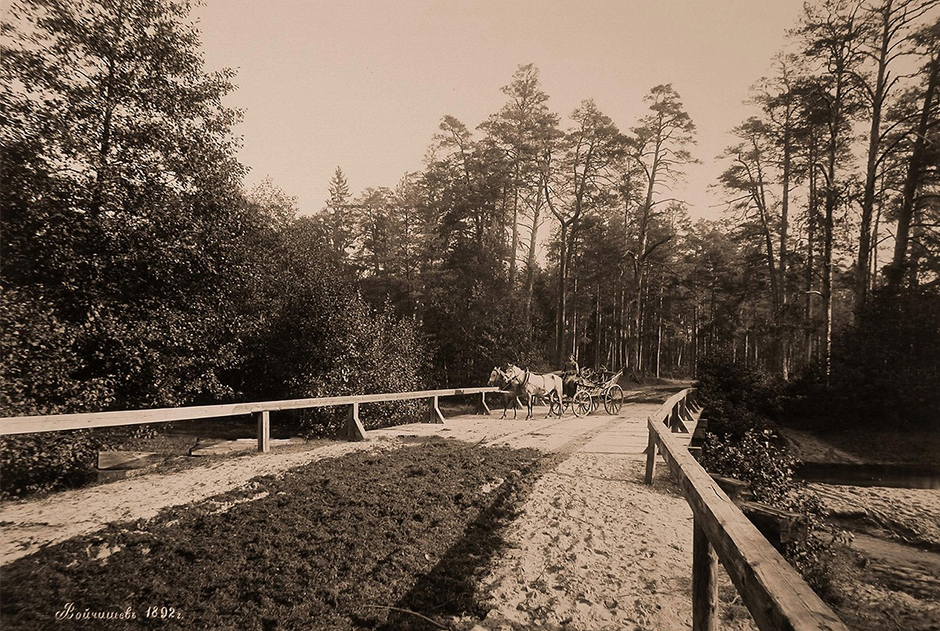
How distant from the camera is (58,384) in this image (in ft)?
21.3

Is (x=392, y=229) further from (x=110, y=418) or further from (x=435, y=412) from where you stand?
(x=110, y=418)

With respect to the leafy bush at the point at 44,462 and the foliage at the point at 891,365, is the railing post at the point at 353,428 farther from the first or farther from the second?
the foliage at the point at 891,365

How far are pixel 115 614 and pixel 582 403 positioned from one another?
44.8 ft

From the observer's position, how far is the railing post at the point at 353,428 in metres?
9.19

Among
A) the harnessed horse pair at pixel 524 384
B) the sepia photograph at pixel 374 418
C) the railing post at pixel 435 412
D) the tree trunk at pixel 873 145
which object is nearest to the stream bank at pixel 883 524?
the sepia photograph at pixel 374 418

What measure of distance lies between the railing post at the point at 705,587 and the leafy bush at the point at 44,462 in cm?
709

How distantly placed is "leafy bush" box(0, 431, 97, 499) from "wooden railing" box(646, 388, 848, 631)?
711cm

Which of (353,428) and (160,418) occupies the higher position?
(160,418)

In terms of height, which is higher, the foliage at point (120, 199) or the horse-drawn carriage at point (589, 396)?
the foliage at point (120, 199)

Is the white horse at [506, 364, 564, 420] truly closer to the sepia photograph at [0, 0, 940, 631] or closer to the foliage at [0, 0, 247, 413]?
the sepia photograph at [0, 0, 940, 631]

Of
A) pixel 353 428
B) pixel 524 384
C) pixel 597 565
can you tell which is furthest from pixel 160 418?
pixel 524 384

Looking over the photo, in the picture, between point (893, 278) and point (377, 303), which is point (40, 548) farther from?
point (377, 303)

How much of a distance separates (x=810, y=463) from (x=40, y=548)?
17.2 metres

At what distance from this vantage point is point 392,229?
3491cm
